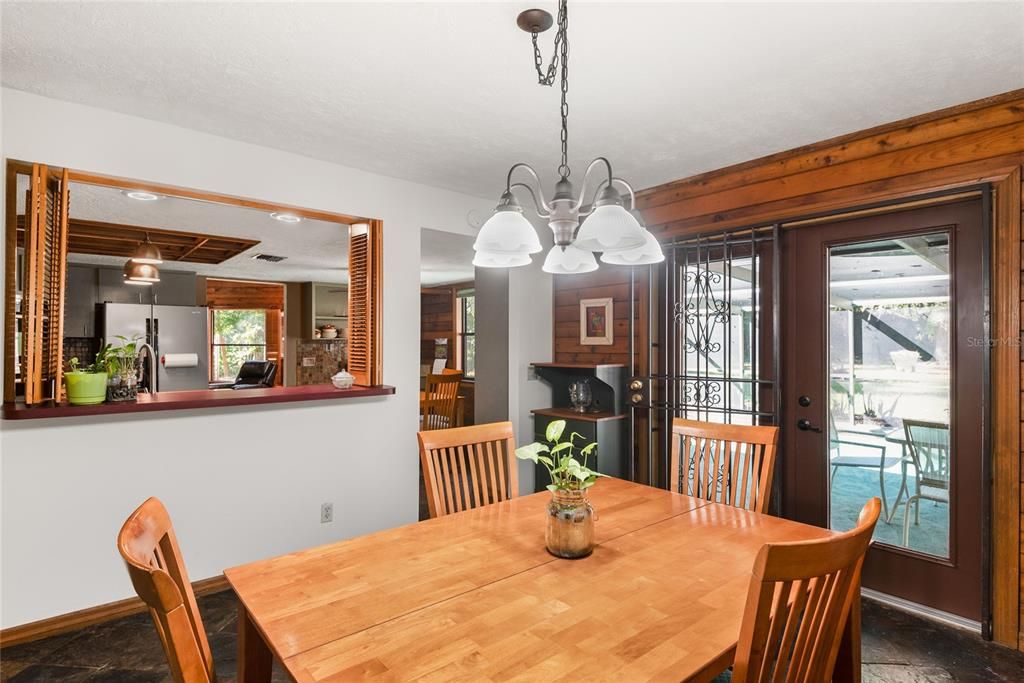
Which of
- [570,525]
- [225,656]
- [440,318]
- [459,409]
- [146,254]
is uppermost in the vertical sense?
[146,254]

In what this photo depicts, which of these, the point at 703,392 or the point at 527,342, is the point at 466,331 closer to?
the point at 527,342

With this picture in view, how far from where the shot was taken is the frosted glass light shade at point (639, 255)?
1.69 meters

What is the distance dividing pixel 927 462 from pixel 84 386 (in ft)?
13.3

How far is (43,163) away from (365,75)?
1.50 m

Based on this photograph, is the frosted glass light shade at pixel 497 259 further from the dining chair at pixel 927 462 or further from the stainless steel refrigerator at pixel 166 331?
the stainless steel refrigerator at pixel 166 331

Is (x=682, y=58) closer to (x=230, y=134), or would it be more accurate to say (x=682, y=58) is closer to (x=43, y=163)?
(x=230, y=134)

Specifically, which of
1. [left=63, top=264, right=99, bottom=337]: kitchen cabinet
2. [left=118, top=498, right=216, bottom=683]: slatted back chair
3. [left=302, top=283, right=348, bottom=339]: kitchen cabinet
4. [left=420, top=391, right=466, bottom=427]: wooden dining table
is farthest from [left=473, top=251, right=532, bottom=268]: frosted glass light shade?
[left=302, top=283, right=348, bottom=339]: kitchen cabinet

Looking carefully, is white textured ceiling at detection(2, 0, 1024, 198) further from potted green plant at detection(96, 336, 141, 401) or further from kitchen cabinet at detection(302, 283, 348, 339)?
kitchen cabinet at detection(302, 283, 348, 339)

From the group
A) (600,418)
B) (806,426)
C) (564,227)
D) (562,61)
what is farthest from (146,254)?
(806,426)

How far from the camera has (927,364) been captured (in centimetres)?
264

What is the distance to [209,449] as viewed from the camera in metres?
2.77

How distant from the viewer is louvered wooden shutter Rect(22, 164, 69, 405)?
2.28m

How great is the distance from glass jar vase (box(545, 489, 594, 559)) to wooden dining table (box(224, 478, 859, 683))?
0.12ft

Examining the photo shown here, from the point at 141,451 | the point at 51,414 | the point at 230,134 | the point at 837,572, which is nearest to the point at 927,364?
the point at 837,572
